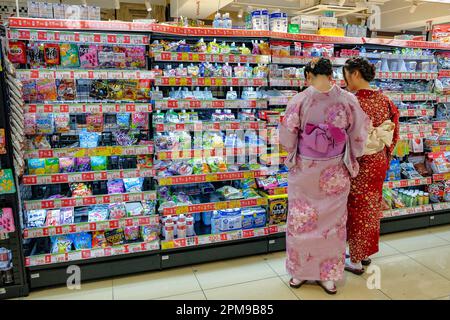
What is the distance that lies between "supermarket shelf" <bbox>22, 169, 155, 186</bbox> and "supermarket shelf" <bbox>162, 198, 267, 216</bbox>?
372 millimetres

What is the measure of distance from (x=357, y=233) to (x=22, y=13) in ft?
21.4

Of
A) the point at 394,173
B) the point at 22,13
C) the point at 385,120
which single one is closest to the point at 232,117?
the point at 385,120

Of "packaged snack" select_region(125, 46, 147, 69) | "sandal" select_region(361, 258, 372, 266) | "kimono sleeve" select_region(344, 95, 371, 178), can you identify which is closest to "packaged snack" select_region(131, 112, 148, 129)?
"packaged snack" select_region(125, 46, 147, 69)

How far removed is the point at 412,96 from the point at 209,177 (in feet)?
8.26

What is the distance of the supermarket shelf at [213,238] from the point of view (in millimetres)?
3133

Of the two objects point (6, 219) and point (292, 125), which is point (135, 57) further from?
point (6, 219)

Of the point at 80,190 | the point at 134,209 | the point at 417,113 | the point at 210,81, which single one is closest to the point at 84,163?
the point at 80,190

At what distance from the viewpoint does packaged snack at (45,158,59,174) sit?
2896mm

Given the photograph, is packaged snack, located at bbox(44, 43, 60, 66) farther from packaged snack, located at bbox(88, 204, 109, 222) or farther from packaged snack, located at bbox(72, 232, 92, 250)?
packaged snack, located at bbox(72, 232, 92, 250)

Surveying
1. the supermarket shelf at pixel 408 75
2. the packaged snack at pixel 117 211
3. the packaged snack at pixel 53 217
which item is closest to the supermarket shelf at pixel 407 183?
the supermarket shelf at pixel 408 75

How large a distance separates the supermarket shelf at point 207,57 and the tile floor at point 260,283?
185 centimetres

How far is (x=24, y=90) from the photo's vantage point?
280cm

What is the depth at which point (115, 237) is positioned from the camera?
121 inches
